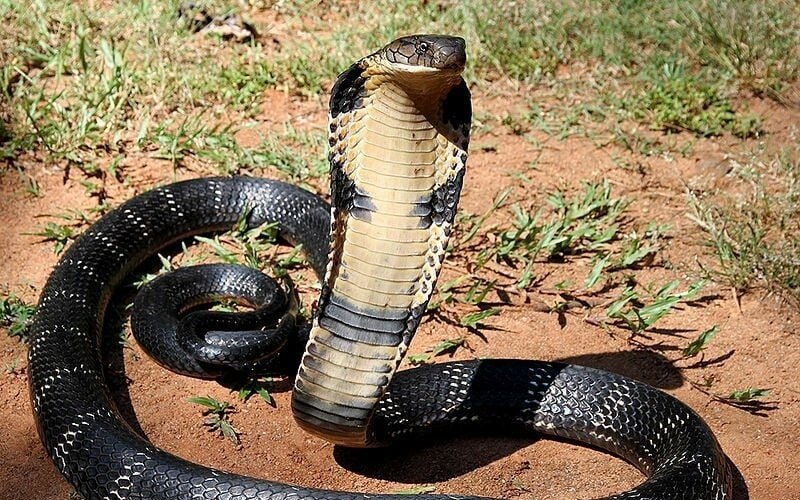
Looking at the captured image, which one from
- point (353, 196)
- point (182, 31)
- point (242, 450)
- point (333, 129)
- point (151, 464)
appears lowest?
point (242, 450)

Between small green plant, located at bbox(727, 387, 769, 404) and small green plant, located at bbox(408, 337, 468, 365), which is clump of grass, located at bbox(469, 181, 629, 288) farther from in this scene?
small green plant, located at bbox(727, 387, 769, 404)

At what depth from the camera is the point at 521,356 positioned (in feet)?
17.1

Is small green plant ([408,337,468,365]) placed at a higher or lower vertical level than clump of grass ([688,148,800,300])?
lower

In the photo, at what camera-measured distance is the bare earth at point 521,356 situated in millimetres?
4430

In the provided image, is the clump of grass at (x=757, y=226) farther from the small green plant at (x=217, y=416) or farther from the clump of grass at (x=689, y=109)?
the small green plant at (x=217, y=416)

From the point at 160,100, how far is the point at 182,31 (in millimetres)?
941

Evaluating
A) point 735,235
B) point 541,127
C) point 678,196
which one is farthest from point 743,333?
point 541,127

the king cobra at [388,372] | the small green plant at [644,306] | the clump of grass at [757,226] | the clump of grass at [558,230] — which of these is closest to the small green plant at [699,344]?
the small green plant at [644,306]

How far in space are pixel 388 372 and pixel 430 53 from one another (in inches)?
50.4

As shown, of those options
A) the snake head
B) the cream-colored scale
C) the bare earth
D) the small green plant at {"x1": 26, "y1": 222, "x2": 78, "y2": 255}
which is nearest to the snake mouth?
the cream-colored scale

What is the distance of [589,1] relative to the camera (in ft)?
27.0

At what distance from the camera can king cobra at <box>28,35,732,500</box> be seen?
375cm

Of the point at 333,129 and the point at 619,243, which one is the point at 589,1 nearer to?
the point at 619,243

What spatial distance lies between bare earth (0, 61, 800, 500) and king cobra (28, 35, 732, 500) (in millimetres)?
166
